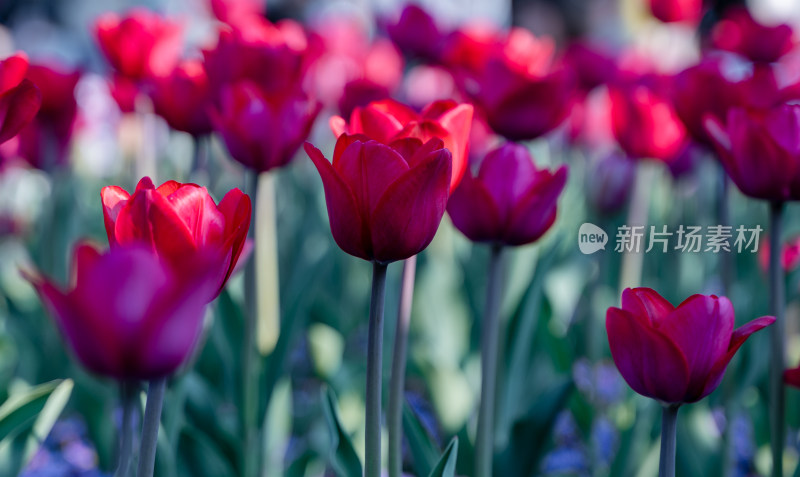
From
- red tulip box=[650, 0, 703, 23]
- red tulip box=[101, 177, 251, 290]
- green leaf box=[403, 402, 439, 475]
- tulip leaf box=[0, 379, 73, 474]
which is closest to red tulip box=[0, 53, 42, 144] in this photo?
red tulip box=[101, 177, 251, 290]

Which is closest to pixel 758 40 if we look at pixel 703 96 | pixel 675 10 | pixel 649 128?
pixel 675 10

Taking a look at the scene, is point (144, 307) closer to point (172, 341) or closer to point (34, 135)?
point (172, 341)

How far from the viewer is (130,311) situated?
1.14ft

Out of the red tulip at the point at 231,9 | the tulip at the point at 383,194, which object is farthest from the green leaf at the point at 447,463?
the red tulip at the point at 231,9

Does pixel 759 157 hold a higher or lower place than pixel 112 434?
higher

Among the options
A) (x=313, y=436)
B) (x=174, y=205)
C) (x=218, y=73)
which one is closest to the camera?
(x=174, y=205)

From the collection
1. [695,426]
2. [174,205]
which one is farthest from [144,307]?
[695,426]

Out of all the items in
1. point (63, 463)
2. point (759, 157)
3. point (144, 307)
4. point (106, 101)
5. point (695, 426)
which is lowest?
point (63, 463)

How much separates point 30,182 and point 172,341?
271cm

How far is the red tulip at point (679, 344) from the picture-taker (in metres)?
0.53

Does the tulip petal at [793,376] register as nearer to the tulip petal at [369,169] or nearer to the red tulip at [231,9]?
the tulip petal at [369,169]

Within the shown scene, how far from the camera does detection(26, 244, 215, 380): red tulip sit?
0.34 metres

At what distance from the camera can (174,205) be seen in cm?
46

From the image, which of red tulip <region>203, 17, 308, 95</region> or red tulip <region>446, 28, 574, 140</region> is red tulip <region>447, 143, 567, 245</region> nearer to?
red tulip <region>446, 28, 574, 140</region>
